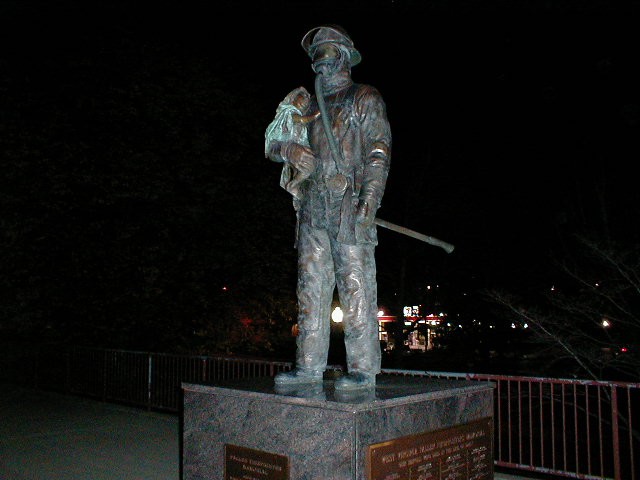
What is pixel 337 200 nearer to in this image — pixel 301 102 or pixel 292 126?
pixel 292 126

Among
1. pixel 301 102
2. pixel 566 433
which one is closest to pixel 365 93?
pixel 301 102

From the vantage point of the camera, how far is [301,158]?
485cm

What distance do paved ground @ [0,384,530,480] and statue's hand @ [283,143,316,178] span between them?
4.50 meters

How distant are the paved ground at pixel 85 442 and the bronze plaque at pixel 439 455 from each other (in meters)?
3.19

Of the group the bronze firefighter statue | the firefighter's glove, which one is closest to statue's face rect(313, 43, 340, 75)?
the bronze firefighter statue

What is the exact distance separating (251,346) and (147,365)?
5.23 meters

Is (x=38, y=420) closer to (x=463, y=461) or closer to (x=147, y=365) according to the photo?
(x=147, y=365)

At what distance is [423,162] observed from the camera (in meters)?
23.6

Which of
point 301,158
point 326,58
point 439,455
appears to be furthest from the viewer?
point 326,58

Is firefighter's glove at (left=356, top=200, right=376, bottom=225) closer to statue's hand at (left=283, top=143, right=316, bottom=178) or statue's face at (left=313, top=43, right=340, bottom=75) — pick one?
statue's hand at (left=283, top=143, right=316, bottom=178)

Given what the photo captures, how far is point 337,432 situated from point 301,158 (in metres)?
2.03

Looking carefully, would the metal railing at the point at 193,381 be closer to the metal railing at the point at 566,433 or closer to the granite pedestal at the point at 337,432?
the metal railing at the point at 566,433

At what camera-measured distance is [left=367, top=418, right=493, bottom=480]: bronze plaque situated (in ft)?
13.3

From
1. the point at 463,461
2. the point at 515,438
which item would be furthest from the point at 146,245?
the point at 463,461
